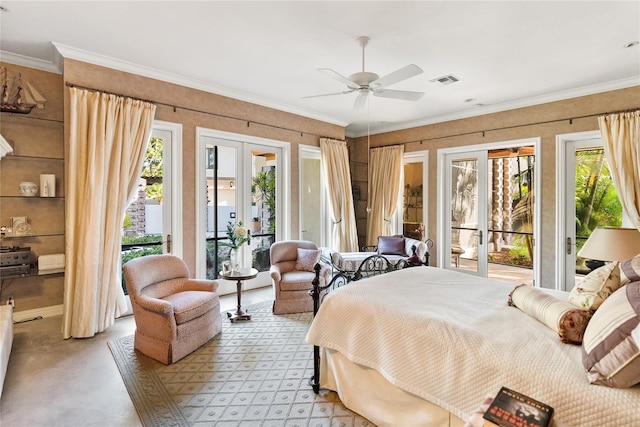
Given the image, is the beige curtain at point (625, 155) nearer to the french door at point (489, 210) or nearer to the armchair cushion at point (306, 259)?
the french door at point (489, 210)

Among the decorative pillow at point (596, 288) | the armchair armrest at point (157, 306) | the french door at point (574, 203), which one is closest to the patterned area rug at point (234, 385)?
the armchair armrest at point (157, 306)

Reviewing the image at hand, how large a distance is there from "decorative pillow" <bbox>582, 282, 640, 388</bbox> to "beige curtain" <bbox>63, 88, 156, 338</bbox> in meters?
3.86

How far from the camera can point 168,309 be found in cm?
271

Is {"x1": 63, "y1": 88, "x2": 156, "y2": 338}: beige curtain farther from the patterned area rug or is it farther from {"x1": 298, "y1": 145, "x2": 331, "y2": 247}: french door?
{"x1": 298, "y1": 145, "x2": 331, "y2": 247}: french door

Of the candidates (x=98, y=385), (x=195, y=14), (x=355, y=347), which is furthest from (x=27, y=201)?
(x=355, y=347)

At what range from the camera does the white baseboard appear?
358cm

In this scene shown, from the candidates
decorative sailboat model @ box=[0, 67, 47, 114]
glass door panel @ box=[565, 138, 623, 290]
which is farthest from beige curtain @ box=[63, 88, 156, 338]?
glass door panel @ box=[565, 138, 623, 290]

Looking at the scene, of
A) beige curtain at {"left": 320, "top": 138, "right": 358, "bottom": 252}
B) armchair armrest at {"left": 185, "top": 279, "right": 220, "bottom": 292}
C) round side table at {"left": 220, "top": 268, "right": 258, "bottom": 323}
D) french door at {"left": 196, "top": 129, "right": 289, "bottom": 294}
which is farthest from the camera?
beige curtain at {"left": 320, "top": 138, "right": 358, "bottom": 252}

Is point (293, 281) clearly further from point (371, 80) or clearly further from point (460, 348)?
point (460, 348)

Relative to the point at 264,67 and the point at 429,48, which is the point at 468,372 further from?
the point at 264,67

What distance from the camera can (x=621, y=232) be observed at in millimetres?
2520

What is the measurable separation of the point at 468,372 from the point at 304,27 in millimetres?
2777

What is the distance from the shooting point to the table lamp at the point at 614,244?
2.45 m

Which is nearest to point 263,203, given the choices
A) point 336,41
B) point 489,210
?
point 336,41
